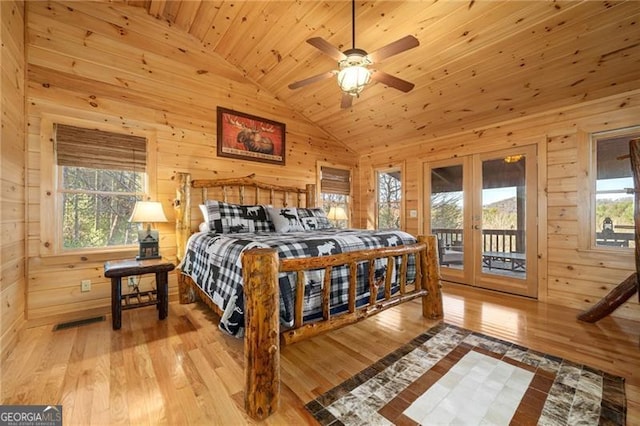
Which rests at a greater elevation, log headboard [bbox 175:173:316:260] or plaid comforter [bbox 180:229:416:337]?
log headboard [bbox 175:173:316:260]

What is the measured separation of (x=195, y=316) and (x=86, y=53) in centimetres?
296

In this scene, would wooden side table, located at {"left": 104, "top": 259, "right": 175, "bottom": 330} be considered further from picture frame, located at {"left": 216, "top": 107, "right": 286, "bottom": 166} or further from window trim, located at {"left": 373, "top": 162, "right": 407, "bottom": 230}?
window trim, located at {"left": 373, "top": 162, "right": 407, "bottom": 230}

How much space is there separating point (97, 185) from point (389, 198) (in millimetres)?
4252

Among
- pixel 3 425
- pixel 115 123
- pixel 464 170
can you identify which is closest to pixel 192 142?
pixel 115 123

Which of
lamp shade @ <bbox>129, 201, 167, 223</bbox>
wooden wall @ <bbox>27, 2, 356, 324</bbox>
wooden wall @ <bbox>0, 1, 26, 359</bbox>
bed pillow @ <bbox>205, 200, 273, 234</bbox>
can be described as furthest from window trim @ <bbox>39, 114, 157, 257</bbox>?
bed pillow @ <bbox>205, 200, 273, 234</bbox>

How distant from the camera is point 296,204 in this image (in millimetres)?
4254

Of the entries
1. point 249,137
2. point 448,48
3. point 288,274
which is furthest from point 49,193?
point 448,48

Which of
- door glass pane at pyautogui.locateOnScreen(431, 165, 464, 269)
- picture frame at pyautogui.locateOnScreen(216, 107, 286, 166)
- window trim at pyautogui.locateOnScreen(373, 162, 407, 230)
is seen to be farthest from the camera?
window trim at pyautogui.locateOnScreen(373, 162, 407, 230)

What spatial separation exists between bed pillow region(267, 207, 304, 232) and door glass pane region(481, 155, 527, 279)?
104 inches

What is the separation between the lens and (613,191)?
2727mm

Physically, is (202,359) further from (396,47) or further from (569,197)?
(569,197)

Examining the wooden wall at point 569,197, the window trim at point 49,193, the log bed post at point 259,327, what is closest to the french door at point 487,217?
the wooden wall at point 569,197

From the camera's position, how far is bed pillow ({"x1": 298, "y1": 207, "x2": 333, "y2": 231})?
3.32 meters

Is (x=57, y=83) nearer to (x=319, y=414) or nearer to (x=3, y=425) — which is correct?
(x=3, y=425)
